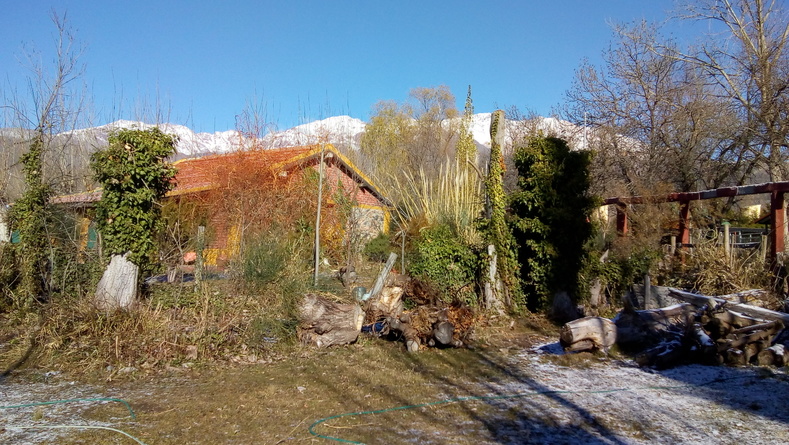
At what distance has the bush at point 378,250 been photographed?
15891mm

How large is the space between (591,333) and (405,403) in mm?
3142

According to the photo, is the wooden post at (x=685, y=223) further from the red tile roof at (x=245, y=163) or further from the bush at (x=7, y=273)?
the bush at (x=7, y=273)

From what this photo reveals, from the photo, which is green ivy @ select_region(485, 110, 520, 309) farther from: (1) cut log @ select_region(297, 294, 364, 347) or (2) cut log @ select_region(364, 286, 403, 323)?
(1) cut log @ select_region(297, 294, 364, 347)

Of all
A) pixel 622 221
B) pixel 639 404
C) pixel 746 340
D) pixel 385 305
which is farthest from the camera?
pixel 622 221

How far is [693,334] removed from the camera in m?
7.37

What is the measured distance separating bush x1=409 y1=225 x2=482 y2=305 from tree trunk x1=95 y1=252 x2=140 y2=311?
14.5ft

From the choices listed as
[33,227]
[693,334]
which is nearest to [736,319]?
[693,334]

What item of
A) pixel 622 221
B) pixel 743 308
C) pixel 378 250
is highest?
pixel 622 221

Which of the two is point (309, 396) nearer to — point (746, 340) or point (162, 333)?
point (162, 333)

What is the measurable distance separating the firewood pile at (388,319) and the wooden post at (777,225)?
5.24 metres

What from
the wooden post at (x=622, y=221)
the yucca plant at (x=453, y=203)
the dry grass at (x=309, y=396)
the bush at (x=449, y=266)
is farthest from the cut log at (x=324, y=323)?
the wooden post at (x=622, y=221)

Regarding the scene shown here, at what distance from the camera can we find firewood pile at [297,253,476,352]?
25.8 ft

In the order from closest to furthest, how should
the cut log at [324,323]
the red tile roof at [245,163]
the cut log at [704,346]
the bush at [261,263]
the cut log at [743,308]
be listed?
the cut log at [704,346] → the cut log at [743,308] → the cut log at [324,323] → the bush at [261,263] → the red tile roof at [245,163]

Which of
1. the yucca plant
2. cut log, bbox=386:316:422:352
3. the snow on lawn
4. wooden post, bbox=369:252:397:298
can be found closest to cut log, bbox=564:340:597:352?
→ the snow on lawn
